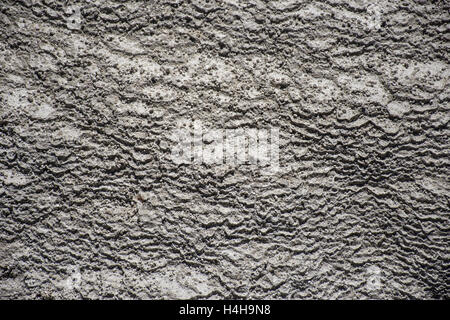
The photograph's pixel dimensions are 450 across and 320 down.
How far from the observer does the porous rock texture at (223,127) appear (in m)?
0.50

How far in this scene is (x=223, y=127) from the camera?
51 cm

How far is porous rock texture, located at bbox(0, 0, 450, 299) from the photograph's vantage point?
1.64 feet

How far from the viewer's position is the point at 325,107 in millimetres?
507

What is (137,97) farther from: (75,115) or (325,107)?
(325,107)

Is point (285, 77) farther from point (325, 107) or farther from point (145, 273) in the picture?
point (145, 273)

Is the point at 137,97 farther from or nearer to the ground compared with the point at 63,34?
nearer to the ground

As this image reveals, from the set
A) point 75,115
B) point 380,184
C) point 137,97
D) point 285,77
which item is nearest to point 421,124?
point 380,184
